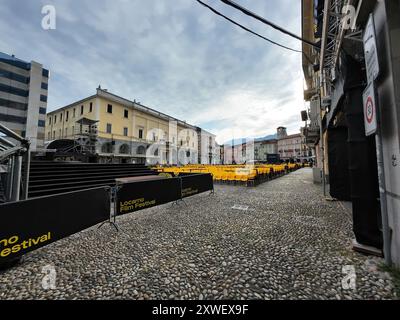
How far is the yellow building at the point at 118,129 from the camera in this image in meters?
30.5

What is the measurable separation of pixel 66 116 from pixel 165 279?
151ft

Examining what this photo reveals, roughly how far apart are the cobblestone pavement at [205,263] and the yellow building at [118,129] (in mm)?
19402

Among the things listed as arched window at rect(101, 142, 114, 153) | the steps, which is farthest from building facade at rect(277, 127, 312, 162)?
the steps

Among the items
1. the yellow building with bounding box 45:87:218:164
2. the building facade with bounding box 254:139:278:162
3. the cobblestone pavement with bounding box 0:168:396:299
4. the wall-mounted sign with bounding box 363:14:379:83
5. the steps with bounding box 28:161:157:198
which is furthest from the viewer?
the building facade with bounding box 254:139:278:162

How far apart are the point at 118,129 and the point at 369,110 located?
124 ft

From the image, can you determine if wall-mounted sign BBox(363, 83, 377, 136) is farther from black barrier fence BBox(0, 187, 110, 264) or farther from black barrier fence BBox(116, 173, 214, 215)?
black barrier fence BBox(0, 187, 110, 264)

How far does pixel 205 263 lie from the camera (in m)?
3.00

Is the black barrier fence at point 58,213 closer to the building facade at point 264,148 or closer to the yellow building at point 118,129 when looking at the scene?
the yellow building at point 118,129

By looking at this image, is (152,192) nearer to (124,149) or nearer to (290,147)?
(124,149)

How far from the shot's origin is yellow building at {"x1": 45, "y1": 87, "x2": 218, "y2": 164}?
30545 millimetres

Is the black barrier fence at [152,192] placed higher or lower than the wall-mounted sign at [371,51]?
lower

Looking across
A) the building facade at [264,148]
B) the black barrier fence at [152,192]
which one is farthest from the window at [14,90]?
the building facade at [264,148]

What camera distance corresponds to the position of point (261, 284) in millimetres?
2445

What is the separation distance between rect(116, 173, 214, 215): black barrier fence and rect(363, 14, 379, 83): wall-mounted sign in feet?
19.5
